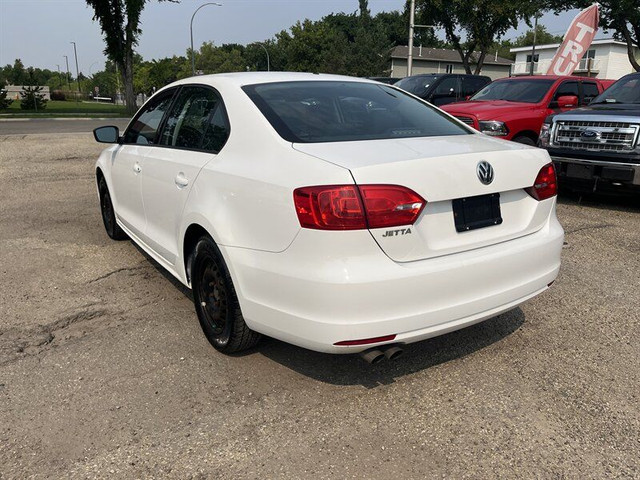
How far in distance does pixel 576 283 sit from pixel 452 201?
8.12 ft

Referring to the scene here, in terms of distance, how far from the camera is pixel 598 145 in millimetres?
6992

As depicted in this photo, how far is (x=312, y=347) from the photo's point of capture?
8.43 feet

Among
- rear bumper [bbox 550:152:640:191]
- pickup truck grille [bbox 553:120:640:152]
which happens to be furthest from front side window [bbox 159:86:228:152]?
pickup truck grille [bbox 553:120:640:152]

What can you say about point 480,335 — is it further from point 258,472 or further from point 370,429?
point 258,472

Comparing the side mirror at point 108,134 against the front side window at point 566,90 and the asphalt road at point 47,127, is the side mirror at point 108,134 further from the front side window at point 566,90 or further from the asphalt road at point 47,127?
the asphalt road at point 47,127

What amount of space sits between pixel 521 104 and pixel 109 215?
6.94 meters


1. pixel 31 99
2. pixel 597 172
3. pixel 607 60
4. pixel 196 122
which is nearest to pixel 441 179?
pixel 196 122

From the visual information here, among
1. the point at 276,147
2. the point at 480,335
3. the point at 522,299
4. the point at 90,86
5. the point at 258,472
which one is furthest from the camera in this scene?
the point at 90,86

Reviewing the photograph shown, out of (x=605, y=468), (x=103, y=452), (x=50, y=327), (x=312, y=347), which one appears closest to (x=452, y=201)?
(x=312, y=347)

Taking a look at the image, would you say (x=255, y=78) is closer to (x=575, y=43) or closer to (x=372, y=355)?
(x=372, y=355)

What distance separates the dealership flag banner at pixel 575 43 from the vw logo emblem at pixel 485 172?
47.2 ft

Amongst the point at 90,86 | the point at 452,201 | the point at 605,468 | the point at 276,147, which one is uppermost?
the point at 90,86

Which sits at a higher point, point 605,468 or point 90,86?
point 90,86

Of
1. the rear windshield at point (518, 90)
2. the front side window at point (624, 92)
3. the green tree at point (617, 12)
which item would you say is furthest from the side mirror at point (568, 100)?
the green tree at point (617, 12)
